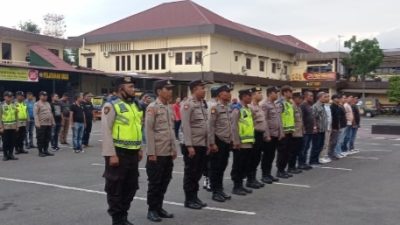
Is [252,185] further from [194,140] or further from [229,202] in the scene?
[194,140]

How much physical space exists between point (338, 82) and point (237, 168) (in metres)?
46.8

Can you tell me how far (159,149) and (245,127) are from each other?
217 cm

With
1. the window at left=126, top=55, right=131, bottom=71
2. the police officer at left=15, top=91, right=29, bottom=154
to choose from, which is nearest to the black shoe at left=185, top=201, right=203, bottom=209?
the police officer at left=15, top=91, right=29, bottom=154

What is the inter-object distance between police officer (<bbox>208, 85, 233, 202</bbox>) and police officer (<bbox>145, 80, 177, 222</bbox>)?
119cm

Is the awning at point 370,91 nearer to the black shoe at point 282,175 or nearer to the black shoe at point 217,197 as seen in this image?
the black shoe at point 282,175

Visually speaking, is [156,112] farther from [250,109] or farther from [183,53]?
[183,53]

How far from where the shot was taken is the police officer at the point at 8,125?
1286 centimetres

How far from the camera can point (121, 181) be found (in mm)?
5812

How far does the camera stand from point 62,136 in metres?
17.2

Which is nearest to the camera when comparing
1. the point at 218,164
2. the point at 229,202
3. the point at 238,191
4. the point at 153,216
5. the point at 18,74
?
the point at 153,216

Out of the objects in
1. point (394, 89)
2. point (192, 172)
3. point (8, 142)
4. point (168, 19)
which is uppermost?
point (168, 19)

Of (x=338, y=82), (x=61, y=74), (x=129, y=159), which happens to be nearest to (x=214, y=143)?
(x=129, y=159)

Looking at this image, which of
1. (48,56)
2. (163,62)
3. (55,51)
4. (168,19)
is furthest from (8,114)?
(168,19)

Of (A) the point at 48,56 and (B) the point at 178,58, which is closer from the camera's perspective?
(A) the point at 48,56
